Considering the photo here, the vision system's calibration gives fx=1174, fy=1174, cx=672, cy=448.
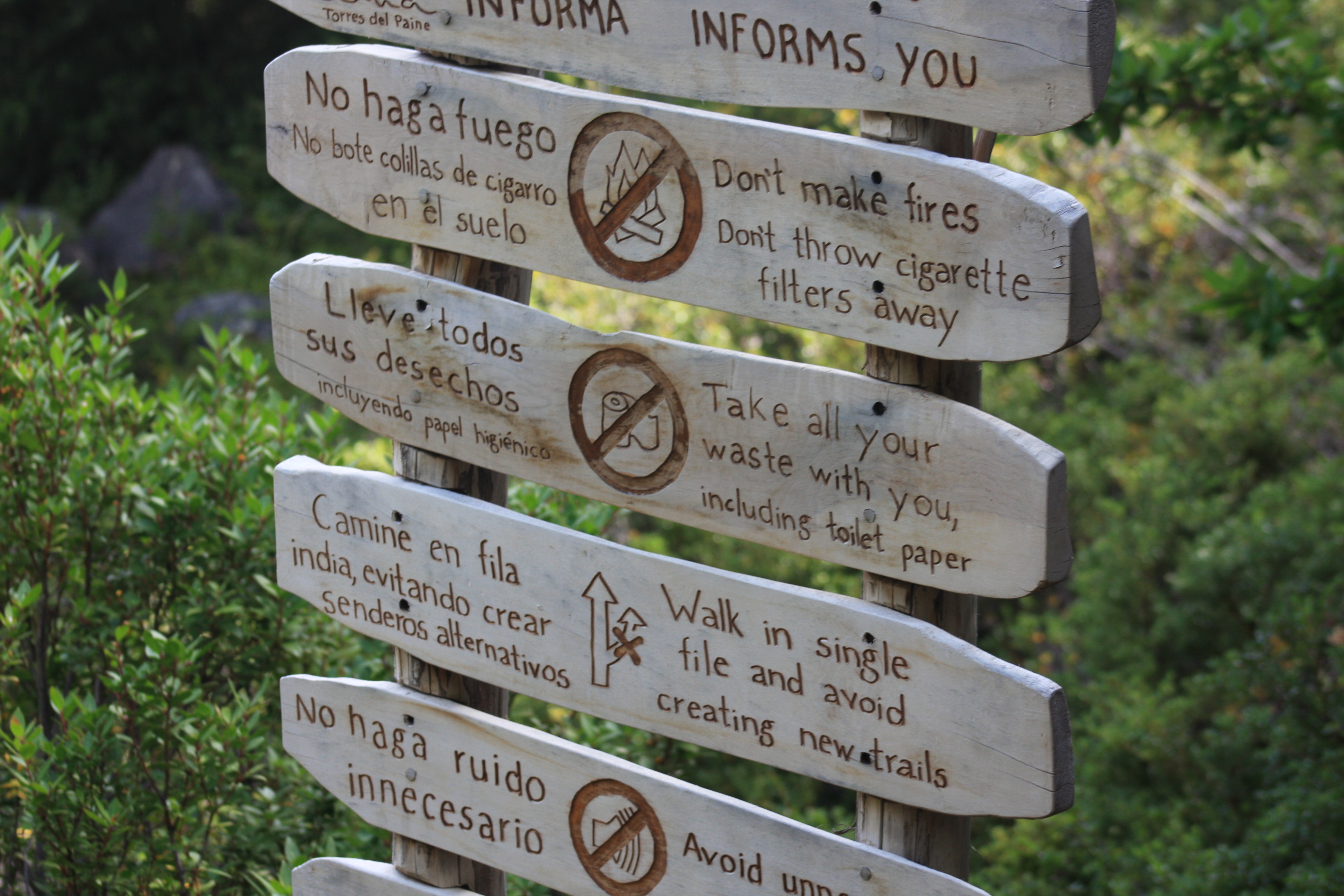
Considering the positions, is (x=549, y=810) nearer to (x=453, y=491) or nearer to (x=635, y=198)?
(x=453, y=491)

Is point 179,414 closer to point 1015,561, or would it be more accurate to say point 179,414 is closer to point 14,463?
point 14,463

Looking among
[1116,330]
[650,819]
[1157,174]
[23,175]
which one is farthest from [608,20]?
[23,175]

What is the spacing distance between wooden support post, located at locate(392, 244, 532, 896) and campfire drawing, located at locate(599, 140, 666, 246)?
0.30 m

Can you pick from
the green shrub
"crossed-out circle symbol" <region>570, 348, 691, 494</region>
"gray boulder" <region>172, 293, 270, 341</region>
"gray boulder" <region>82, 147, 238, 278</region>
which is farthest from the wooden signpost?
"gray boulder" <region>82, 147, 238, 278</region>

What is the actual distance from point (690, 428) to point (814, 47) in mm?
577

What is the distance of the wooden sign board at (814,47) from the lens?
1.48 meters

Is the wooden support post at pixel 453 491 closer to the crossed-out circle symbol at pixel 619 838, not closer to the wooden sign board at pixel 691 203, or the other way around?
the wooden sign board at pixel 691 203

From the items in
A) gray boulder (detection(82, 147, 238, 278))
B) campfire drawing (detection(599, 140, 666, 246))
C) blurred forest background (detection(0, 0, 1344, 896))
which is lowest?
gray boulder (detection(82, 147, 238, 278))

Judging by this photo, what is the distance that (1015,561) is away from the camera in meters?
1.57

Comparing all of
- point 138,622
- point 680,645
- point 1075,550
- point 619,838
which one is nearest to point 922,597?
point 680,645

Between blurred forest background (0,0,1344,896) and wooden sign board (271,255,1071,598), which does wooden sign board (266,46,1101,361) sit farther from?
blurred forest background (0,0,1344,896)

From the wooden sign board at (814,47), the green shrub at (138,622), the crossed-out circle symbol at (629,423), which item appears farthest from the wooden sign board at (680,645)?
the wooden sign board at (814,47)

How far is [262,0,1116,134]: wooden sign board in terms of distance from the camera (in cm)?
148

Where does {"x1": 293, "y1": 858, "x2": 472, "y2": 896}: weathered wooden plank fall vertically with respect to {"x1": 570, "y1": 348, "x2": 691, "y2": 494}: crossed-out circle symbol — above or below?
below
